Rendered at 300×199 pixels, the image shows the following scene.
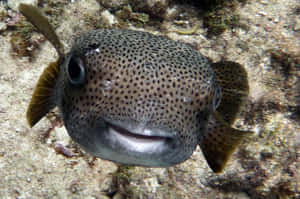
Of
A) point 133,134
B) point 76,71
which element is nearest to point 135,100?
point 133,134

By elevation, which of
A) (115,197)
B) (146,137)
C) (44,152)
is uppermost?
(146,137)

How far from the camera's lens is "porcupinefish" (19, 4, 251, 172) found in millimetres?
1161

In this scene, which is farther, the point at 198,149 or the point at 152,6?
the point at 152,6

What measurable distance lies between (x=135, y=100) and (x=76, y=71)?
0.55 m

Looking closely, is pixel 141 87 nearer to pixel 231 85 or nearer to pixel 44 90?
pixel 44 90

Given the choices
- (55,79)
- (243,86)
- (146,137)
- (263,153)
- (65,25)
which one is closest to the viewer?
(146,137)

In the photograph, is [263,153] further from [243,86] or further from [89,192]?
[89,192]

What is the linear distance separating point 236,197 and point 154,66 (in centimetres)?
258

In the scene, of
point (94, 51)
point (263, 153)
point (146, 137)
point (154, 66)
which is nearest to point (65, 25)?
point (94, 51)

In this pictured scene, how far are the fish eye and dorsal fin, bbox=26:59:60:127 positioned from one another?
568 mm

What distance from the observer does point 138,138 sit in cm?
115

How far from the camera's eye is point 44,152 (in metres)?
3.00

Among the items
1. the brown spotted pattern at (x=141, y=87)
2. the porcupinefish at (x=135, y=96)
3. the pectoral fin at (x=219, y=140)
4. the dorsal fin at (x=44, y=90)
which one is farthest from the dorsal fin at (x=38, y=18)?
the pectoral fin at (x=219, y=140)

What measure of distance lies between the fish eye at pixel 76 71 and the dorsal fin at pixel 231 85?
1.41m
